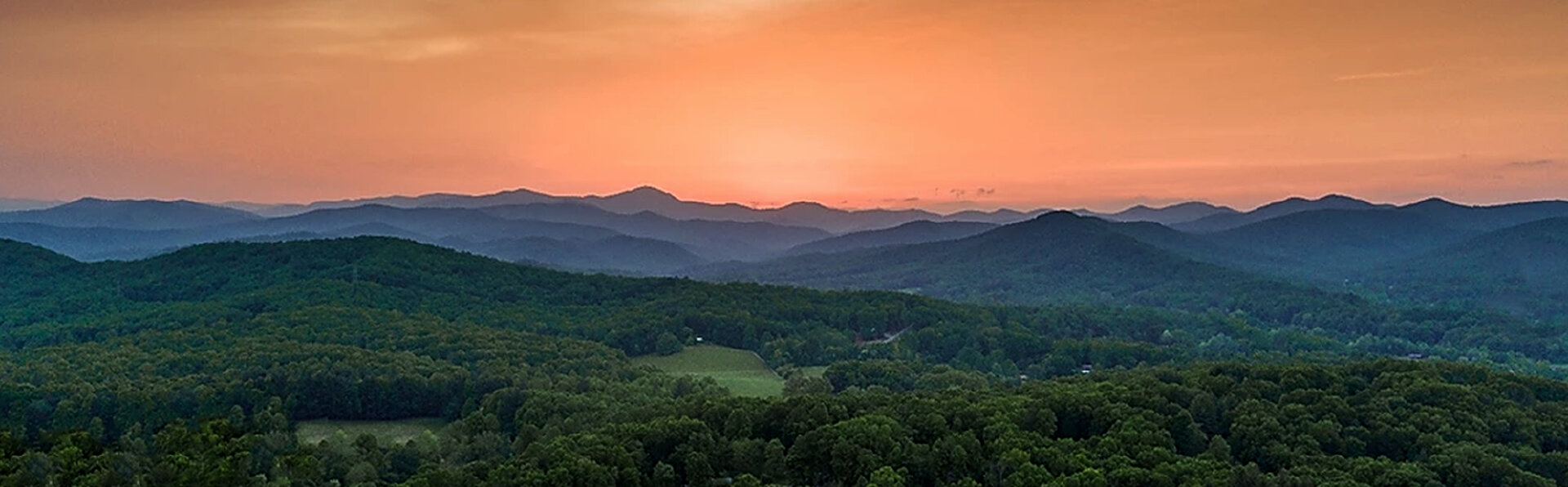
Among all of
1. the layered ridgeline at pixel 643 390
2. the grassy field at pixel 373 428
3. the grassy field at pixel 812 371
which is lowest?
the grassy field at pixel 373 428

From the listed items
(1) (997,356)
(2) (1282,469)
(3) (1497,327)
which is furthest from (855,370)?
(3) (1497,327)

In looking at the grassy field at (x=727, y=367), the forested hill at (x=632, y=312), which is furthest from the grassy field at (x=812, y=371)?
the forested hill at (x=632, y=312)

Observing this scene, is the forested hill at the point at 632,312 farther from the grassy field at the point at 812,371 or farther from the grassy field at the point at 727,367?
the grassy field at the point at 812,371

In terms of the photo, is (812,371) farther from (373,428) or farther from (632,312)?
(373,428)

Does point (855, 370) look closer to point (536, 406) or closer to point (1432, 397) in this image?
point (536, 406)

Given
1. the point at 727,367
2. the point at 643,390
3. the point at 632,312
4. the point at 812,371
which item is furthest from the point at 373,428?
the point at 632,312

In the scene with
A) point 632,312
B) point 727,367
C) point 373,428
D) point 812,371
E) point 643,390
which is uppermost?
point 632,312

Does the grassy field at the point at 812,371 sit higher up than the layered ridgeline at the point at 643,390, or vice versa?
the layered ridgeline at the point at 643,390
